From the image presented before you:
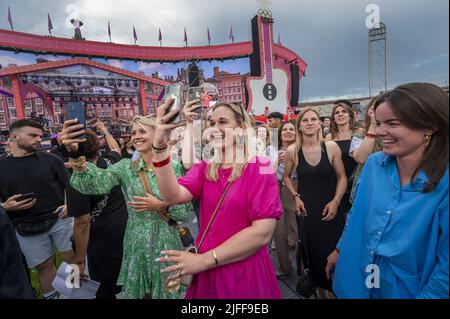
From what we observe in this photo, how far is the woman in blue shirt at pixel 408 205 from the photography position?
0.99 m

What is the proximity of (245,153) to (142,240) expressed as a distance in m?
1.02

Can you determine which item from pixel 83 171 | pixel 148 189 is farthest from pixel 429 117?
pixel 83 171

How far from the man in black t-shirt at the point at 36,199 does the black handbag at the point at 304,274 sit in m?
2.50

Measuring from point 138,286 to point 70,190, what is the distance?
990 millimetres

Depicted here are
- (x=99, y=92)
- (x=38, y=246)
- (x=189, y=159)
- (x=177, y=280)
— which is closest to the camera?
(x=177, y=280)

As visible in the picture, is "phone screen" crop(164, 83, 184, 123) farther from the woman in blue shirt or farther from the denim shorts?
the denim shorts

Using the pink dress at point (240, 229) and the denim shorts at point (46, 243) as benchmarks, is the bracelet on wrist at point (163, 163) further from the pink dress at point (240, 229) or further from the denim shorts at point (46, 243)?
the denim shorts at point (46, 243)

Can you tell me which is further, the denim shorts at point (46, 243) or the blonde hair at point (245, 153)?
the denim shorts at point (46, 243)

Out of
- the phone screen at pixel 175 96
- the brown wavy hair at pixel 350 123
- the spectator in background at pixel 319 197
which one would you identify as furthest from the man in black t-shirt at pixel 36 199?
the brown wavy hair at pixel 350 123

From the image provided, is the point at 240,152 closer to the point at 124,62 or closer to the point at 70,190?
the point at 70,190

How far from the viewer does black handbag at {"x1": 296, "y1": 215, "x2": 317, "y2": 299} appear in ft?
7.30

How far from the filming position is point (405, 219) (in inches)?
41.3
